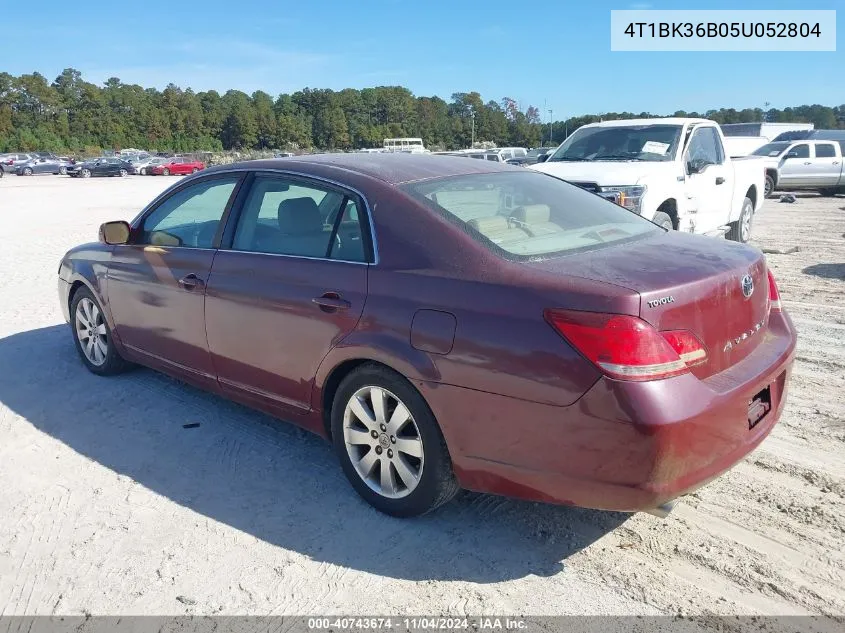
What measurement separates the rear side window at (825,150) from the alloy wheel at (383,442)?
71.9 feet

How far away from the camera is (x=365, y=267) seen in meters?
3.36

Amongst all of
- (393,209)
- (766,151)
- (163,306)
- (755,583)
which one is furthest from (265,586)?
(766,151)

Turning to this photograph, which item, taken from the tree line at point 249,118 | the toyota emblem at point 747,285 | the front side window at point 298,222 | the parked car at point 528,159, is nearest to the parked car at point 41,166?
the tree line at point 249,118

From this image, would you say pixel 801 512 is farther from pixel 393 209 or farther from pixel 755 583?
pixel 393 209

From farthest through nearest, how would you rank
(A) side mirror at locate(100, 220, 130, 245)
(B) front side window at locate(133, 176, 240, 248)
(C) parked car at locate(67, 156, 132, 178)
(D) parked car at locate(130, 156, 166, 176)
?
(D) parked car at locate(130, 156, 166, 176), (C) parked car at locate(67, 156, 132, 178), (A) side mirror at locate(100, 220, 130, 245), (B) front side window at locate(133, 176, 240, 248)

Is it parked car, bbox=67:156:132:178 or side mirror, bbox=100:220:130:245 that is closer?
side mirror, bbox=100:220:130:245

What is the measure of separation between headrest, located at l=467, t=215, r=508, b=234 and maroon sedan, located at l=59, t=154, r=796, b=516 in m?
0.02

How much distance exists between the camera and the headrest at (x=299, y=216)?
380 cm

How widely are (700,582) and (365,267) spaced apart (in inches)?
76.8

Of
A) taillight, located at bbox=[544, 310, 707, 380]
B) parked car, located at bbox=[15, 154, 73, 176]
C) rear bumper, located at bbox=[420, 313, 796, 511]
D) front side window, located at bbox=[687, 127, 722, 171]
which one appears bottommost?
rear bumper, located at bbox=[420, 313, 796, 511]

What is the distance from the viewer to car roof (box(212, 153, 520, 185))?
12.1ft

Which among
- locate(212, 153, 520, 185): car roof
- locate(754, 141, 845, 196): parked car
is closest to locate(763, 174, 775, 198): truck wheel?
locate(754, 141, 845, 196): parked car

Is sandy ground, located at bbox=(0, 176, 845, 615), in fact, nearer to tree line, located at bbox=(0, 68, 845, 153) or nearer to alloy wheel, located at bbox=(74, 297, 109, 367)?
alloy wheel, located at bbox=(74, 297, 109, 367)

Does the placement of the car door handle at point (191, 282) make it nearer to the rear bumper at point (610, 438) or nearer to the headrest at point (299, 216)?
the headrest at point (299, 216)
